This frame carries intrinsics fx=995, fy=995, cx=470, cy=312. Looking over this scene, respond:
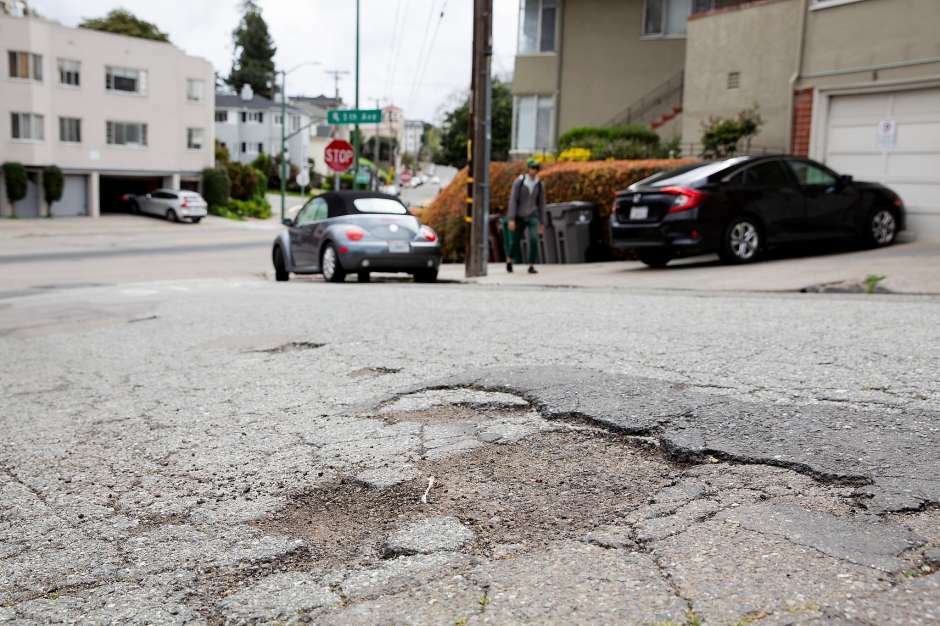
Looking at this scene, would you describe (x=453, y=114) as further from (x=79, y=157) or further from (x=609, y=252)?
(x=609, y=252)

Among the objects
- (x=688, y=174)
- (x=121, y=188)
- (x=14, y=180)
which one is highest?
(x=688, y=174)

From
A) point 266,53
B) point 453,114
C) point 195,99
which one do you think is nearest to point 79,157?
point 195,99

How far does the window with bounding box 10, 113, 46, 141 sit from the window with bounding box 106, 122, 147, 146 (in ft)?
15.4

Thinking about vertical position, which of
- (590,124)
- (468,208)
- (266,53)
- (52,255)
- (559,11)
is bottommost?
(52,255)

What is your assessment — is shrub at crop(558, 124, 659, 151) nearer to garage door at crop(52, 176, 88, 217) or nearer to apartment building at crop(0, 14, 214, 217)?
apartment building at crop(0, 14, 214, 217)

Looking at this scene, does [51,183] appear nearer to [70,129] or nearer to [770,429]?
[70,129]

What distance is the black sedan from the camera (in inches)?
572

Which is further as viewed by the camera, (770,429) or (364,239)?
(364,239)

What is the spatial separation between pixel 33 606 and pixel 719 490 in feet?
8.60

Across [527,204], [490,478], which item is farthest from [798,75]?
[490,478]

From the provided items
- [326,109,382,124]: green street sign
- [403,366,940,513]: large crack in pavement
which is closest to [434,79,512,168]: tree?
[326,109,382,124]: green street sign

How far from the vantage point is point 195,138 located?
61688 mm

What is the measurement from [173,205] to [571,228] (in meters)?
41.3

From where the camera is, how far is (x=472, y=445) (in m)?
4.89
